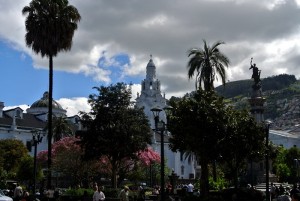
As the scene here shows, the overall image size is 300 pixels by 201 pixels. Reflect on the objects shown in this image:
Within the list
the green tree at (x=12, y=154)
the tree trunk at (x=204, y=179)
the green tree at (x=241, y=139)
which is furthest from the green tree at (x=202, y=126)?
the green tree at (x=12, y=154)

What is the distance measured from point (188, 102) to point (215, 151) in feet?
10.3

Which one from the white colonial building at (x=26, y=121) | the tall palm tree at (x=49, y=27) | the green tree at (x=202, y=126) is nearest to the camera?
the green tree at (x=202, y=126)

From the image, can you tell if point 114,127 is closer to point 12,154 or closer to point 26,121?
point 12,154

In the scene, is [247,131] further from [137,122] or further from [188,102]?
[137,122]

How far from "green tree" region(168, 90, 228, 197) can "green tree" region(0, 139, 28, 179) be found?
4036 cm

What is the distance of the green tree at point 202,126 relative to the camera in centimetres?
2617

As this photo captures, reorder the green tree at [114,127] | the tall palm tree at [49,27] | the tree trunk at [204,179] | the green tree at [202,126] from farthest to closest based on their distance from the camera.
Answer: the green tree at [114,127], the tall palm tree at [49,27], the tree trunk at [204,179], the green tree at [202,126]

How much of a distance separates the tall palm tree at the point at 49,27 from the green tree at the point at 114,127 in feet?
17.1

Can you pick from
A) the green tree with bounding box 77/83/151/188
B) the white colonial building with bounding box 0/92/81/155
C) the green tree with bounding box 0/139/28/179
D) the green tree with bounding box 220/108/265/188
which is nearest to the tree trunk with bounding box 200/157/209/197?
the green tree with bounding box 220/108/265/188

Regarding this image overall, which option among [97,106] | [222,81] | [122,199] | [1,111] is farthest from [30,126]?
[122,199]

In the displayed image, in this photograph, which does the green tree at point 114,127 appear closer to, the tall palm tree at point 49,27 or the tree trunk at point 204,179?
the tall palm tree at point 49,27

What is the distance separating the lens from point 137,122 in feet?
131

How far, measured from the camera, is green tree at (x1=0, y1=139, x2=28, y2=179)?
6288 centimetres

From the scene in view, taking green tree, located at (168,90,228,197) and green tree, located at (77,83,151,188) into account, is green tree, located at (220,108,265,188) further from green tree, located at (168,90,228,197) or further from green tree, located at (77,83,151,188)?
green tree, located at (77,83,151,188)
